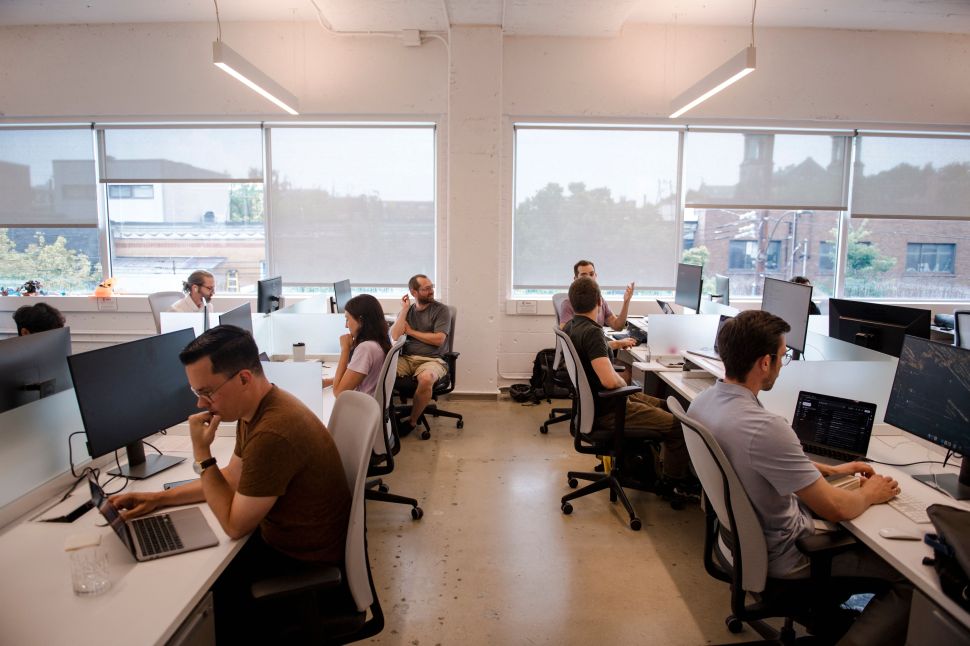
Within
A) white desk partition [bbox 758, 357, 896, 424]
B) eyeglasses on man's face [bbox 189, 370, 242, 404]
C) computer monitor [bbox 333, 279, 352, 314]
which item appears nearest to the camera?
eyeglasses on man's face [bbox 189, 370, 242, 404]

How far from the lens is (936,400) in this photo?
1.87 metres

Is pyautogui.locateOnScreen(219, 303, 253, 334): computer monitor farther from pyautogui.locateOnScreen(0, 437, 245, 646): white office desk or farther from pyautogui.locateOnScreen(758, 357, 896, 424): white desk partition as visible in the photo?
pyautogui.locateOnScreen(758, 357, 896, 424): white desk partition

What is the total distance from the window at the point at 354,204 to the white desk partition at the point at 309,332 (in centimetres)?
181

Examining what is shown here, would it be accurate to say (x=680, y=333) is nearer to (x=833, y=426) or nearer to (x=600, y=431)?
(x=600, y=431)

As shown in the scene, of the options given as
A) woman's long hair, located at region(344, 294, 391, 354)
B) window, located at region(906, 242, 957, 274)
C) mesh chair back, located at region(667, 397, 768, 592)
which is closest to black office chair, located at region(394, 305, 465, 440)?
woman's long hair, located at region(344, 294, 391, 354)

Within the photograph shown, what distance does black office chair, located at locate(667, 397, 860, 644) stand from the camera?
5.41 ft

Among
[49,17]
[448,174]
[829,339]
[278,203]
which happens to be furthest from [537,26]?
[49,17]

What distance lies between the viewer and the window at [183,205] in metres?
5.34

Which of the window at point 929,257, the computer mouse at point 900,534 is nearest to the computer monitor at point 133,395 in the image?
the computer mouse at point 900,534

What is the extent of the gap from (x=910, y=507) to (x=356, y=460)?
5.53 feet

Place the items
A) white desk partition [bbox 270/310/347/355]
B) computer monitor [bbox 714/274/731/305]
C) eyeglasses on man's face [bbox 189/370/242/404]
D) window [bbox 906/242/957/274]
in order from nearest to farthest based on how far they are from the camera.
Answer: eyeglasses on man's face [bbox 189/370/242/404] → white desk partition [bbox 270/310/347/355] → computer monitor [bbox 714/274/731/305] → window [bbox 906/242/957/274]

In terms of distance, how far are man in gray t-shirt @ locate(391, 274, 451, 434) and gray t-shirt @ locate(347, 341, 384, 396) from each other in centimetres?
104

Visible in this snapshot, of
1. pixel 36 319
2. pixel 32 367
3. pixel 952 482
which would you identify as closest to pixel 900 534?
pixel 952 482

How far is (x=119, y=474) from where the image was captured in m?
1.96
